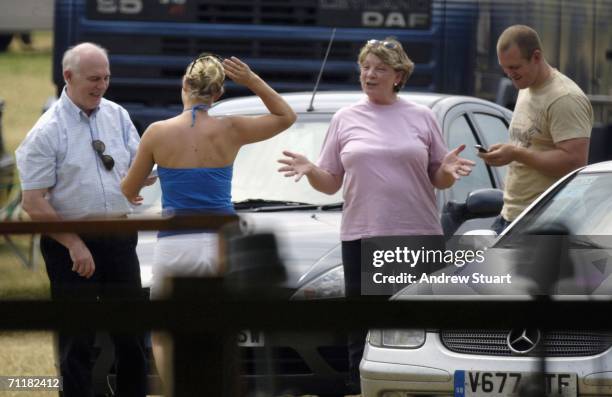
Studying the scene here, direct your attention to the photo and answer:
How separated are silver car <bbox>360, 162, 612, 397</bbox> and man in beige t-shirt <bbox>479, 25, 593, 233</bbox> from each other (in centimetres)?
14

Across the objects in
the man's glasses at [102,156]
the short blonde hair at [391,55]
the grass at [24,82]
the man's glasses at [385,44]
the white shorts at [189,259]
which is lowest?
the grass at [24,82]

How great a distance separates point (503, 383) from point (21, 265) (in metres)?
1.27

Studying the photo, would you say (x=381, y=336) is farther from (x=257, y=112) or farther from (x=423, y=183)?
(x=257, y=112)

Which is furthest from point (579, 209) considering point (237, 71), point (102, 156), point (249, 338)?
point (249, 338)

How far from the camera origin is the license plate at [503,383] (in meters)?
2.22

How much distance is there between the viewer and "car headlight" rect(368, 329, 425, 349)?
2.07m

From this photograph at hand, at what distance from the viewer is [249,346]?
2.22 meters

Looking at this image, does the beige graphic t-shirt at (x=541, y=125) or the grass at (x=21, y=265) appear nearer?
the grass at (x=21, y=265)

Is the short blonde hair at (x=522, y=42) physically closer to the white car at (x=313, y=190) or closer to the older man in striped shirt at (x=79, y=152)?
the white car at (x=313, y=190)

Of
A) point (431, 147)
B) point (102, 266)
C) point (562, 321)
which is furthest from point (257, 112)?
point (562, 321)

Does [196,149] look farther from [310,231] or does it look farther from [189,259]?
[189,259]

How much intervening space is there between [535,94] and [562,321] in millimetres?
4205

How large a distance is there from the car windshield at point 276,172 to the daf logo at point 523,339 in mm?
4425

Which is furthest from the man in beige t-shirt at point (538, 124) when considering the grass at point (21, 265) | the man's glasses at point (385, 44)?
the grass at point (21, 265)
